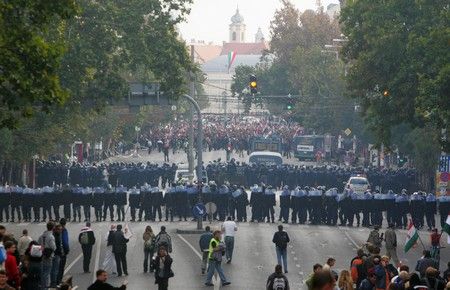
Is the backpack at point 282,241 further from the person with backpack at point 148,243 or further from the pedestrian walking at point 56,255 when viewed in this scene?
the pedestrian walking at point 56,255

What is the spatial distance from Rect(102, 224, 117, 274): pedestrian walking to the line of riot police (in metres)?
Answer: 15.3

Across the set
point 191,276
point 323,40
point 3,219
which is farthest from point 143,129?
point 191,276

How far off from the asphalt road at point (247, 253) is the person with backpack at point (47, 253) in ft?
6.11

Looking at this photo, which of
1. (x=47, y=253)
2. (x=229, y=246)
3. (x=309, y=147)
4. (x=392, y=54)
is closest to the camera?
(x=47, y=253)

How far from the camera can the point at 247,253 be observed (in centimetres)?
4384

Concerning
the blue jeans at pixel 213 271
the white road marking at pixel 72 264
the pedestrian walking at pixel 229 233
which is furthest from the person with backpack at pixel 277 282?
the pedestrian walking at pixel 229 233

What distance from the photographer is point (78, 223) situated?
53.7 metres

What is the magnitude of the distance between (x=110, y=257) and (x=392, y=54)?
21.7 meters

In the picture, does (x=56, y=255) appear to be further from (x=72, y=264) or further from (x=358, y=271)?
(x=358, y=271)

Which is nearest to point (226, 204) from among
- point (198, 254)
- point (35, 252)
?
point (198, 254)

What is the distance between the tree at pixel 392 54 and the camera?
174 ft

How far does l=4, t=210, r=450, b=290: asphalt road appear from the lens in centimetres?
3675

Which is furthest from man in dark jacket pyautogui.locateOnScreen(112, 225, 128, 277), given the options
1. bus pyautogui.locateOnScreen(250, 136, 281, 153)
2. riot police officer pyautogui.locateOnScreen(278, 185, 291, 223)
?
bus pyautogui.locateOnScreen(250, 136, 281, 153)

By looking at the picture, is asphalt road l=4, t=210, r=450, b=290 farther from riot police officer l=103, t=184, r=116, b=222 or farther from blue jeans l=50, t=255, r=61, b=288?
blue jeans l=50, t=255, r=61, b=288
